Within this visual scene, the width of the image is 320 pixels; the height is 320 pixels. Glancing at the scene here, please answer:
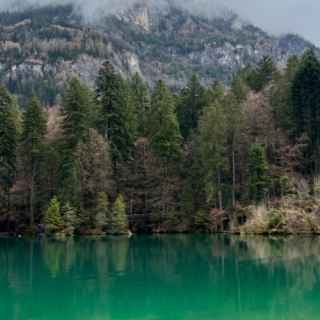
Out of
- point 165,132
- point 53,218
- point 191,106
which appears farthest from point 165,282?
point 191,106

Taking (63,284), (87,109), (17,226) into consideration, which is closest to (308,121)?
(87,109)

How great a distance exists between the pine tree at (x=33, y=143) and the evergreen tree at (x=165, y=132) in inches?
457

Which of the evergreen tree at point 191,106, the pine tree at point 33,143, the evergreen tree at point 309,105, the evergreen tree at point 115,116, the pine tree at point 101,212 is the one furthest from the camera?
the evergreen tree at point 191,106

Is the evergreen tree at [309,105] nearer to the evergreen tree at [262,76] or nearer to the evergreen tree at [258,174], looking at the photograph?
the evergreen tree at [258,174]

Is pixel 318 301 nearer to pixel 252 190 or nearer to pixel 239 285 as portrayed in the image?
pixel 239 285

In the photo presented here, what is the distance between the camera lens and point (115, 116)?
58.0 meters

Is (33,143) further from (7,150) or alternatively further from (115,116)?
(115,116)

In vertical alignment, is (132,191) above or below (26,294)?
above

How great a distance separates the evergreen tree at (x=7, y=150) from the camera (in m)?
55.5

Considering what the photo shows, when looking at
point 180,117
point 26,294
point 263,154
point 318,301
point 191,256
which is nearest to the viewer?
point 318,301

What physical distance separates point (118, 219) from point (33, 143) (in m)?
12.9

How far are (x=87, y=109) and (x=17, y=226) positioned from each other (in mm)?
14074

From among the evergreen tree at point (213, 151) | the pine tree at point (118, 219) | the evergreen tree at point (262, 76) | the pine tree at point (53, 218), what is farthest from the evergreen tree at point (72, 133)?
the evergreen tree at point (262, 76)

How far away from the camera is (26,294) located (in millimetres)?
19906
